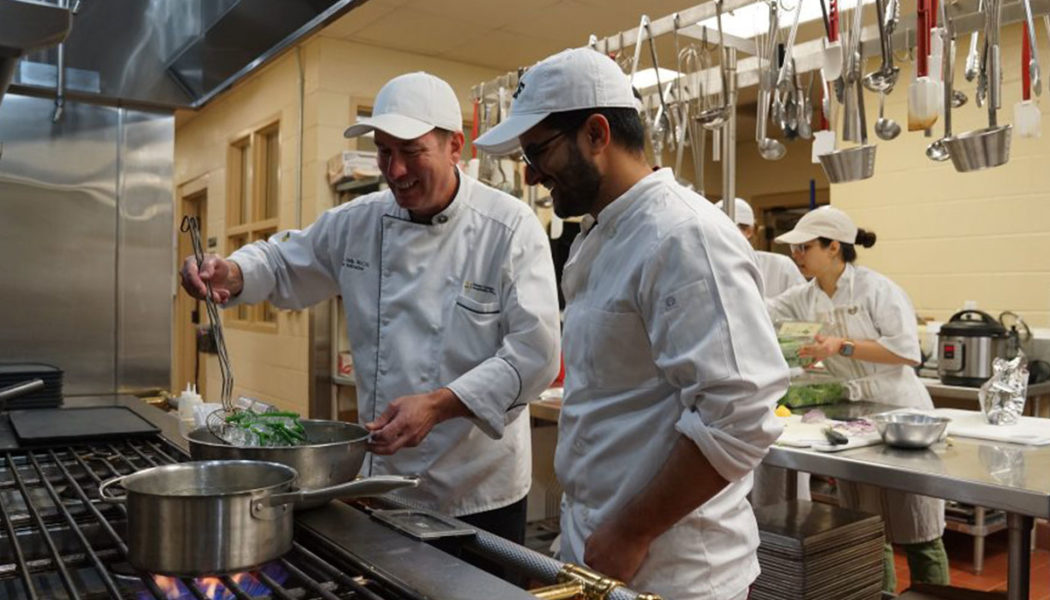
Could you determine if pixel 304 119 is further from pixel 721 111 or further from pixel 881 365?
pixel 881 365

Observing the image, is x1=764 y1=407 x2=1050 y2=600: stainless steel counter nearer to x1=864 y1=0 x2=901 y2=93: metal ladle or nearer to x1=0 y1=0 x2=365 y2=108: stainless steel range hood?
x1=864 y1=0 x2=901 y2=93: metal ladle

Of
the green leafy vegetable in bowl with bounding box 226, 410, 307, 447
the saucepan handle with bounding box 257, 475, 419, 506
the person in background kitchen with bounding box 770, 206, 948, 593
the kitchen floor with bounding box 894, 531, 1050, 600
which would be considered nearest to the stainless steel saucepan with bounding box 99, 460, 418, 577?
the saucepan handle with bounding box 257, 475, 419, 506

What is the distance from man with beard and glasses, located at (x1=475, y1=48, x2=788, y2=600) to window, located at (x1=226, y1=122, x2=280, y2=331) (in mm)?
4821

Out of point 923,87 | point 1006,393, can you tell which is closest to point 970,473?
point 1006,393

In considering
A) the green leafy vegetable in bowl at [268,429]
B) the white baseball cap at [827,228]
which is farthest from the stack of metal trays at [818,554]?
the green leafy vegetable in bowl at [268,429]

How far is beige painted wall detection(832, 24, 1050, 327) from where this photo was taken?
173 inches

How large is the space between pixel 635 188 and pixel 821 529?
5.53 ft

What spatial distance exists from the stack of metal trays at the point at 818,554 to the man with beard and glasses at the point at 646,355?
4.04 ft

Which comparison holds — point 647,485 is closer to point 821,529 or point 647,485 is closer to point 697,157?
point 821,529

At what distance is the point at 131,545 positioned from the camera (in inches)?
34.6

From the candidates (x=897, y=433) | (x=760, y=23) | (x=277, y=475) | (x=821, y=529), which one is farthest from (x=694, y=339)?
(x=760, y=23)

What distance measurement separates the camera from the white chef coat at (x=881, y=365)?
313 centimetres

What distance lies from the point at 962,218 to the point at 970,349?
1038mm

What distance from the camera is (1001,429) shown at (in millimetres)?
2607
